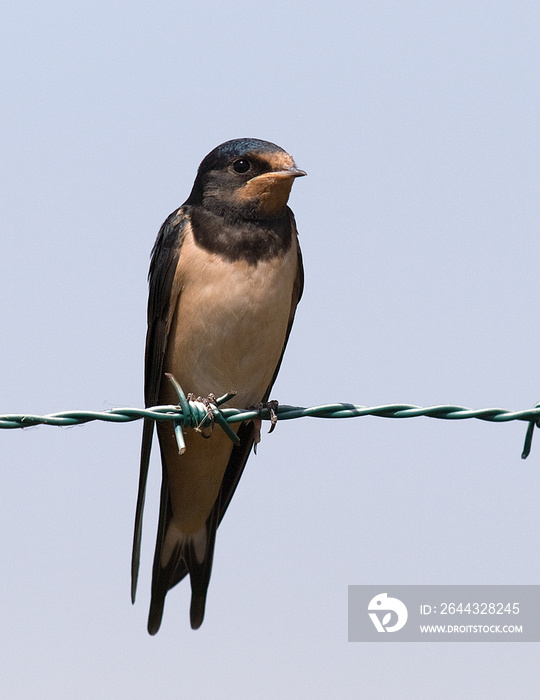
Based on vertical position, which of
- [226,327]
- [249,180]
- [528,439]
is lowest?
[528,439]

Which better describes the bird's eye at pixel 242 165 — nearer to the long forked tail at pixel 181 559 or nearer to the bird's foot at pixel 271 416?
the bird's foot at pixel 271 416

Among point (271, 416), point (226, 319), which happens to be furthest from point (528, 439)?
point (226, 319)

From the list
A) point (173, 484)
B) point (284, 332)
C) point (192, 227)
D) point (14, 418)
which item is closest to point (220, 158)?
point (192, 227)

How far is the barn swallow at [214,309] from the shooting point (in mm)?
5172

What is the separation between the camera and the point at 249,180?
5.40 metres

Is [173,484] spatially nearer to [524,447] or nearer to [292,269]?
[292,269]

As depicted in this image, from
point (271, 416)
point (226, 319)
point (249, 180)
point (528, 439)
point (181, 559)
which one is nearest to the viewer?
point (528, 439)

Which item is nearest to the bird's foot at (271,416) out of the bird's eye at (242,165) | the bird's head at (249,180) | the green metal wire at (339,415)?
→ the green metal wire at (339,415)

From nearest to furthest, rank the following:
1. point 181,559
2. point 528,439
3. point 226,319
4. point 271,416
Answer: point 528,439 → point 271,416 → point 226,319 → point 181,559

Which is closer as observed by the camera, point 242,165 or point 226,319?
point 226,319

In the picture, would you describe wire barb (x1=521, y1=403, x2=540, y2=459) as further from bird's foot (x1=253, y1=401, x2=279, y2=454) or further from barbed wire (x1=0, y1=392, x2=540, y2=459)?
bird's foot (x1=253, y1=401, x2=279, y2=454)

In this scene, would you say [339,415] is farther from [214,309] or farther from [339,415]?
[214,309]

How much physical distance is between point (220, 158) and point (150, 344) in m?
1.08

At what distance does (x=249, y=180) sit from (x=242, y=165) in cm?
11
